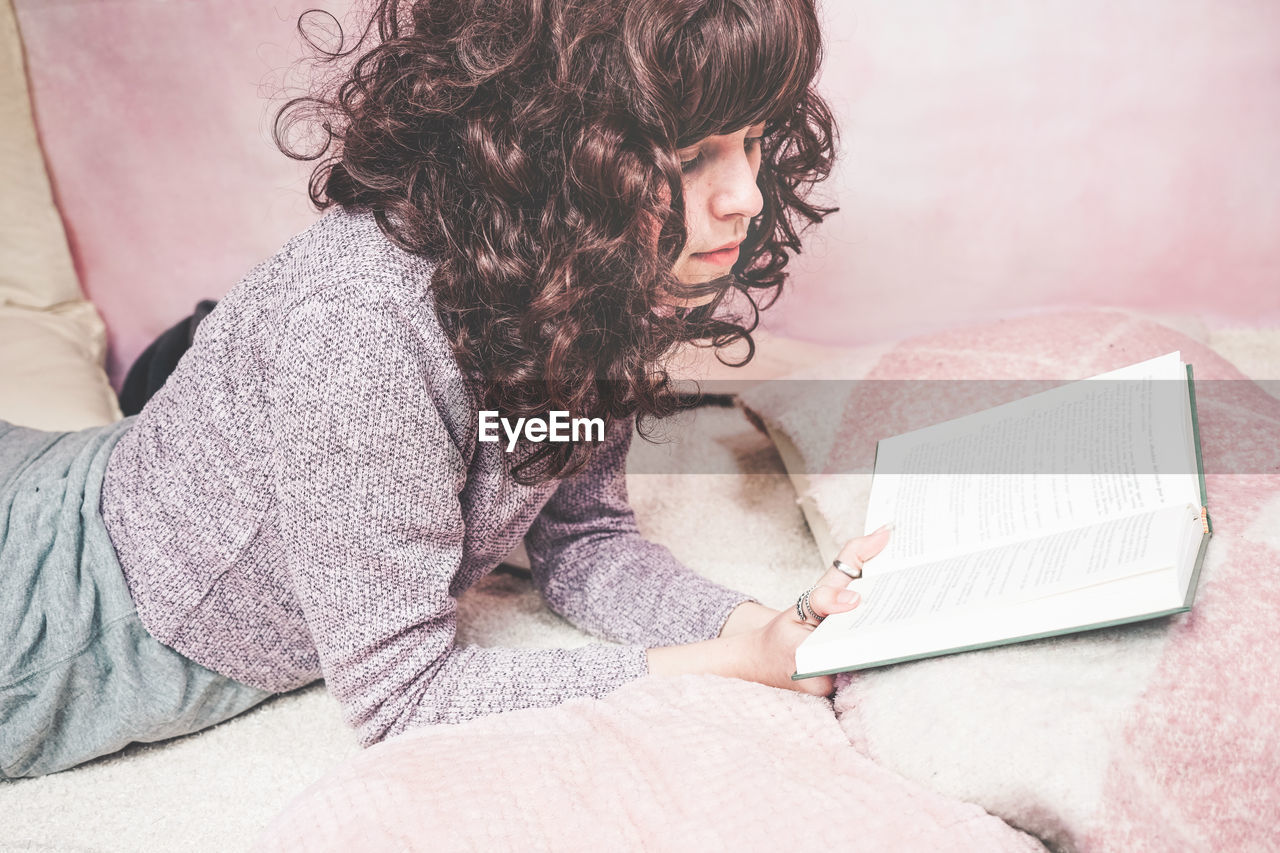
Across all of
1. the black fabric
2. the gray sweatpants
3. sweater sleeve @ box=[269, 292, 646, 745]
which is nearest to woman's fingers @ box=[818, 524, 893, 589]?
sweater sleeve @ box=[269, 292, 646, 745]

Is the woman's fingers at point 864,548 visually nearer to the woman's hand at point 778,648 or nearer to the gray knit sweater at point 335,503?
the woman's hand at point 778,648

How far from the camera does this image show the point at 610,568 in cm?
85

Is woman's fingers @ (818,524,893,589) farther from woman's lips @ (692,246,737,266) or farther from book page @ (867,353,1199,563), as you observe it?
woman's lips @ (692,246,737,266)

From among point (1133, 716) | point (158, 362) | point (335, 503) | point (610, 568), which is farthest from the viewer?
point (158, 362)

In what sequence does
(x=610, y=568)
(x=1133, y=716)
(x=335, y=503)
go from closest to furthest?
1. (x=1133, y=716)
2. (x=335, y=503)
3. (x=610, y=568)

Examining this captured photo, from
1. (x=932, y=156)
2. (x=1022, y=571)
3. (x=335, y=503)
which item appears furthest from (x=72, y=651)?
(x=932, y=156)

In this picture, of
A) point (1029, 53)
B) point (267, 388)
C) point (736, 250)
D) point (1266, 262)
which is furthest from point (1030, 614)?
point (1266, 262)

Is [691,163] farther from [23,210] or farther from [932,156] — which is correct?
[23,210]

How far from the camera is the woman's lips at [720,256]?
0.66m

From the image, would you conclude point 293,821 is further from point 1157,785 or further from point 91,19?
point 91,19

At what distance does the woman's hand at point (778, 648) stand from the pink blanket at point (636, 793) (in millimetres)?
36

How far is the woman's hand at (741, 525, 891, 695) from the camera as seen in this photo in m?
0.59

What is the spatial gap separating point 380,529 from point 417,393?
3.7 inches

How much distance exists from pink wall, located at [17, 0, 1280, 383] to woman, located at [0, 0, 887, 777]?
467 millimetres
